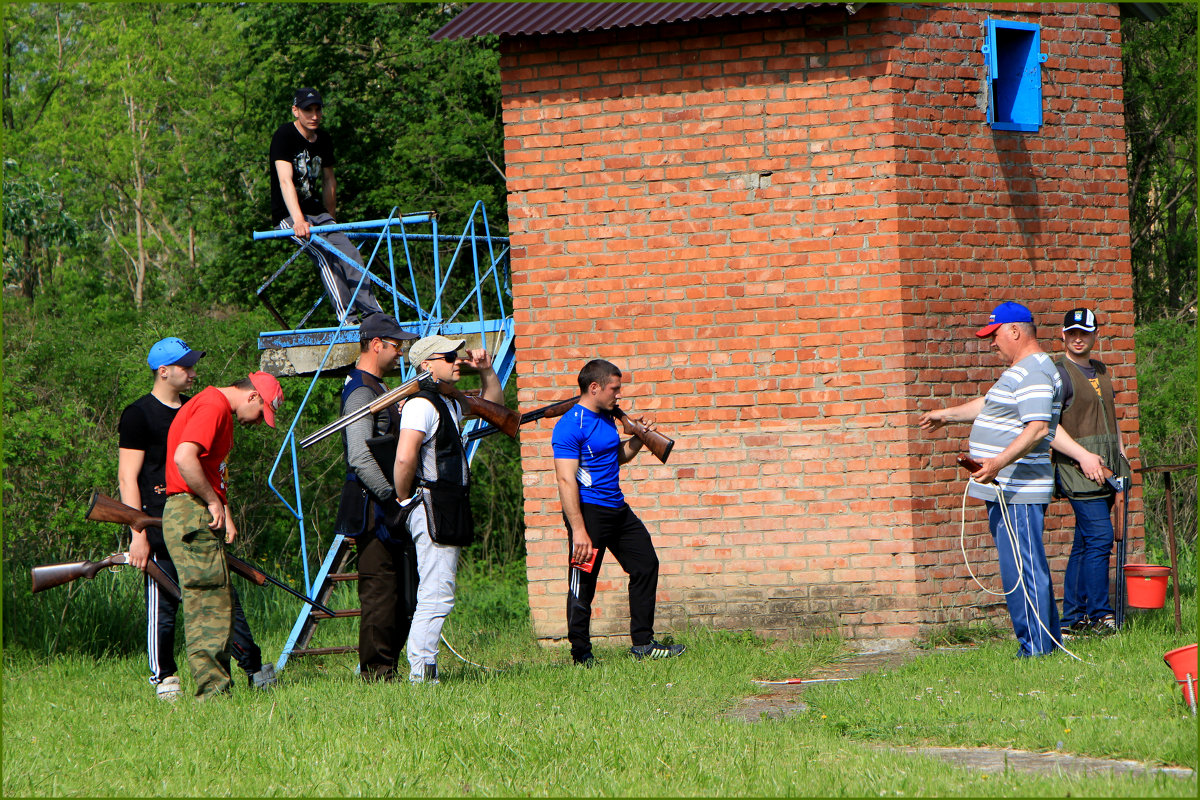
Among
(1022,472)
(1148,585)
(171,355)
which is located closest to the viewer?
(1022,472)

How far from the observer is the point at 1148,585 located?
24.5 feet

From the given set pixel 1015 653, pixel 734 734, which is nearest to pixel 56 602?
pixel 734 734

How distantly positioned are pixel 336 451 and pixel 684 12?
31.4ft

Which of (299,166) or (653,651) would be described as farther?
(299,166)

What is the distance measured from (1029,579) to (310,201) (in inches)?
232

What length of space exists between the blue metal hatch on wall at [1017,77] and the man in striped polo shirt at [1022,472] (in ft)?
8.33

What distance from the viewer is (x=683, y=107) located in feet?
27.3

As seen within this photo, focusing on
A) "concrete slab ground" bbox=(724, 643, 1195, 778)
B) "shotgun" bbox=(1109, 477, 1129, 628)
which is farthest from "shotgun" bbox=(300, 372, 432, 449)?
"shotgun" bbox=(1109, 477, 1129, 628)

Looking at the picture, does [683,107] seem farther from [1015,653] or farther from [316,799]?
[316,799]

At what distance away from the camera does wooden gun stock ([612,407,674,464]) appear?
23.7ft

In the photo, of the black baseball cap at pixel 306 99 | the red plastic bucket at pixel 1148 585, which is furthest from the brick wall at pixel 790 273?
the black baseball cap at pixel 306 99

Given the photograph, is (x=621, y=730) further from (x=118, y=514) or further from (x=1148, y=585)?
(x=1148, y=585)

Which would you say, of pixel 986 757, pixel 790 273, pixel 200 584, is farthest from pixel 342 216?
pixel 986 757

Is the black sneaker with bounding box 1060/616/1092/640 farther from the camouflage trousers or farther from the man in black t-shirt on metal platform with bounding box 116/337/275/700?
the camouflage trousers
